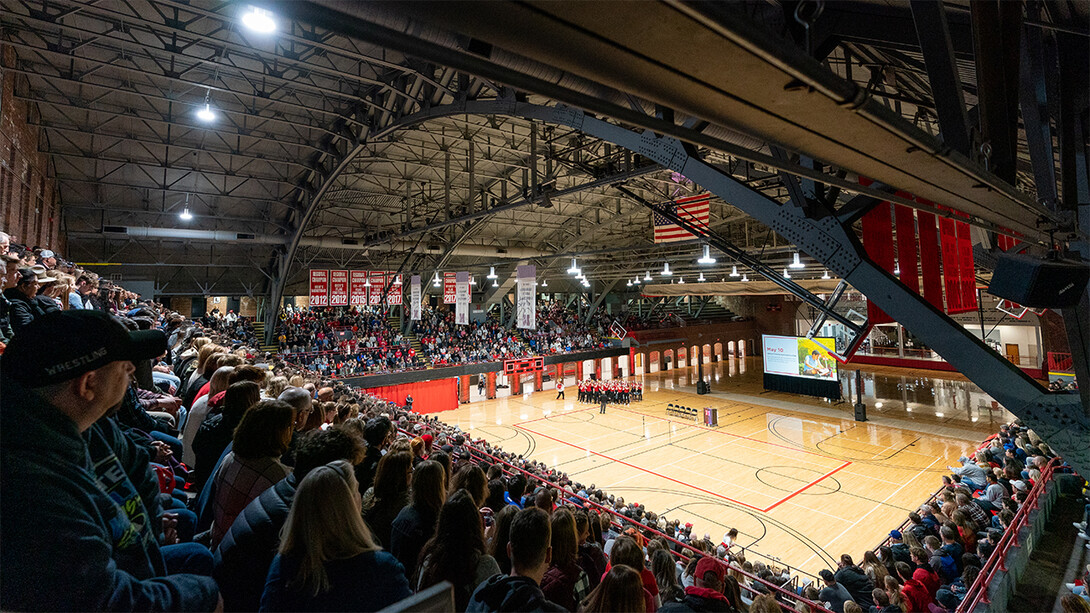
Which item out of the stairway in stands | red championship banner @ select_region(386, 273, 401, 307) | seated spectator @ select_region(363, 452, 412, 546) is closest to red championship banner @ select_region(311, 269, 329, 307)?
red championship banner @ select_region(386, 273, 401, 307)

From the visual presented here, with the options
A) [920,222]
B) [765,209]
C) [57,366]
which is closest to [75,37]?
[57,366]

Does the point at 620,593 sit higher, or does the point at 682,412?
the point at 620,593

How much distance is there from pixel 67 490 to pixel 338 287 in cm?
2092

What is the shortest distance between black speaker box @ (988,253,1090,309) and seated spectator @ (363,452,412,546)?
15.1ft

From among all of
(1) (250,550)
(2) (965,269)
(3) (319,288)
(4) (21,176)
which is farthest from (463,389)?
(1) (250,550)

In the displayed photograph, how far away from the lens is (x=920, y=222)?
218 inches

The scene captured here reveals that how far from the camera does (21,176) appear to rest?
12062 millimetres

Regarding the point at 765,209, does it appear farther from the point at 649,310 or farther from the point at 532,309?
the point at 649,310

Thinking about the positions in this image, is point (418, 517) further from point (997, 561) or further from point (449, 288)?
point (449, 288)

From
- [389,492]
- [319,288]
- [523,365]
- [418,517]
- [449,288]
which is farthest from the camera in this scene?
[523,365]

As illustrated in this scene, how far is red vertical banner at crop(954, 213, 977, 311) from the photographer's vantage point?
583cm

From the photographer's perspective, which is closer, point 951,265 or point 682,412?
point 951,265

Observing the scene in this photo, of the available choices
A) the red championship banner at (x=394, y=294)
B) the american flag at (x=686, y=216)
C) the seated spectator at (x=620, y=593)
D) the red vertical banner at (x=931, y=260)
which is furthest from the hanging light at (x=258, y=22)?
the red championship banner at (x=394, y=294)

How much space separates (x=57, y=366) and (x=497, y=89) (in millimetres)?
8958
